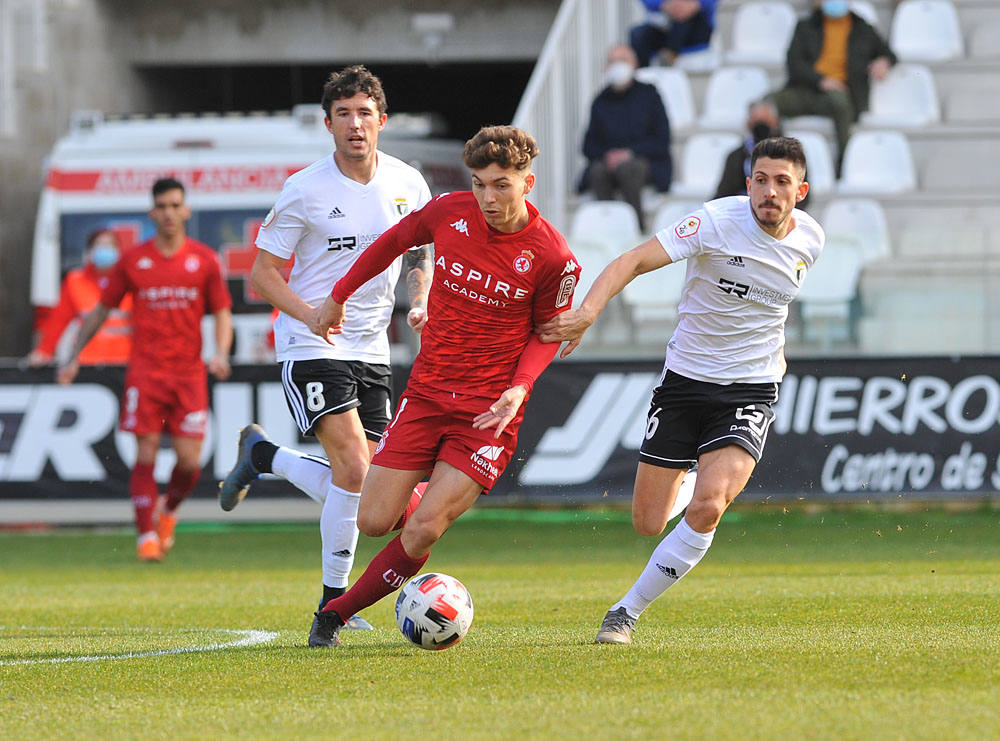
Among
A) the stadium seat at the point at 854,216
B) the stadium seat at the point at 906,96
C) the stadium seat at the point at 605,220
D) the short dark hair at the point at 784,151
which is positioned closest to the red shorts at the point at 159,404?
the stadium seat at the point at 605,220

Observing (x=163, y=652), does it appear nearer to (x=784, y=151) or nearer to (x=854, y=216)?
(x=784, y=151)

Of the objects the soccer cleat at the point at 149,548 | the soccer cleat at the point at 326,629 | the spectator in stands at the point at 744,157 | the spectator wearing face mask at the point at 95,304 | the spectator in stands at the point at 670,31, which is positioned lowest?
the soccer cleat at the point at 149,548

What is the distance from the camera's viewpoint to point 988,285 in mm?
12969

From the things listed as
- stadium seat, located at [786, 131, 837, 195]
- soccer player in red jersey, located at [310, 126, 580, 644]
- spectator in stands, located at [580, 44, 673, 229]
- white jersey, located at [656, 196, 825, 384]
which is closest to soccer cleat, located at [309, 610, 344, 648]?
soccer player in red jersey, located at [310, 126, 580, 644]

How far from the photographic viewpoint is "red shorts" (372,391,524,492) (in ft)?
20.4

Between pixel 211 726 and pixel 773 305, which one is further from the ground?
pixel 773 305

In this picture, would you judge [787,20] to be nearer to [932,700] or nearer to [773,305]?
[773,305]

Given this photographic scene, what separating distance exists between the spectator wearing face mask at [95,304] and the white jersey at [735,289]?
28.4ft

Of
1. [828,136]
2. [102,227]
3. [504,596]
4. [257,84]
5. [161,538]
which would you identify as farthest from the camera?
[257,84]

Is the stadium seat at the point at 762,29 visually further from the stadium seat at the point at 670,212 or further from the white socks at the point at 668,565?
the white socks at the point at 668,565

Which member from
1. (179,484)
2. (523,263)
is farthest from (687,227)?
(179,484)

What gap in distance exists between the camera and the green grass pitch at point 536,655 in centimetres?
470

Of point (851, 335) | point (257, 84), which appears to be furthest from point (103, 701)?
point (257, 84)

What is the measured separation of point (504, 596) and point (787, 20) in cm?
1104
